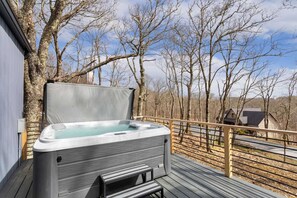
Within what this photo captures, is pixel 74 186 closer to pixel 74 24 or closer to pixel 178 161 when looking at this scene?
pixel 178 161

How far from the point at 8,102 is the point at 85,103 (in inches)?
51.6

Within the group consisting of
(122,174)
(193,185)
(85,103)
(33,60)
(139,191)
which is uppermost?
(33,60)

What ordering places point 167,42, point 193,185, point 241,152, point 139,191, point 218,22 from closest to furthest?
point 139,191 → point 193,185 → point 241,152 → point 218,22 → point 167,42

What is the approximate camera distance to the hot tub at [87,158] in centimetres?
172

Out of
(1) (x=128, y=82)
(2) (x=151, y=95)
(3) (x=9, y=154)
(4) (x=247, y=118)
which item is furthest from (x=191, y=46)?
(4) (x=247, y=118)

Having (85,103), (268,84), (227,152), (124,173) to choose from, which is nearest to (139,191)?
(124,173)

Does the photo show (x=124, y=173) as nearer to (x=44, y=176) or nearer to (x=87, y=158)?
(x=87, y=158)

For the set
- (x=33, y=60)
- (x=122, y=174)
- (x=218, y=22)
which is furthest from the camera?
(x=218, y=22)

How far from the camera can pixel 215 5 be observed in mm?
7406

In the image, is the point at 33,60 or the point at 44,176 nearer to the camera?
the point at 44,176

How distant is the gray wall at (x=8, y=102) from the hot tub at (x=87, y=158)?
2.94 feet

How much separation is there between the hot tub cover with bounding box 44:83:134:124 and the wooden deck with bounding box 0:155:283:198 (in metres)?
1.12

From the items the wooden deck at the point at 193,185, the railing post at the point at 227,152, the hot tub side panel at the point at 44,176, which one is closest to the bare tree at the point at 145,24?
the wooden deck at the point at 193,185

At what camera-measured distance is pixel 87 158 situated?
77.2 inches
